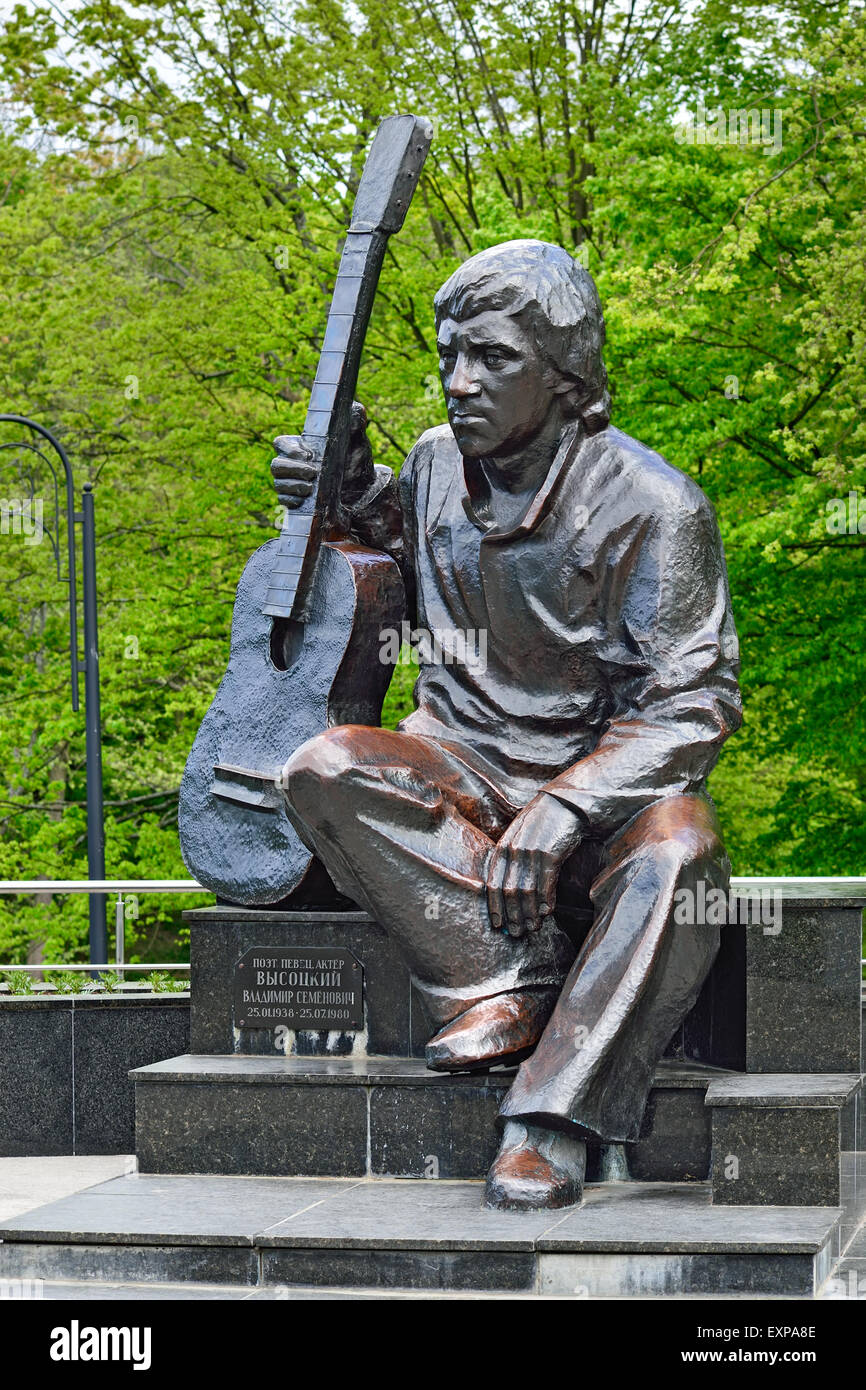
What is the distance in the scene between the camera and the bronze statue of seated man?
16.3ft

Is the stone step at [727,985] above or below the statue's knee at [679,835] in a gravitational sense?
below

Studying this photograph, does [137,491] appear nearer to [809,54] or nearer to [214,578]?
[214,578]

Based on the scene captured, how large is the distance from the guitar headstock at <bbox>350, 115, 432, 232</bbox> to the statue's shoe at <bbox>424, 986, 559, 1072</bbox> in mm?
2650

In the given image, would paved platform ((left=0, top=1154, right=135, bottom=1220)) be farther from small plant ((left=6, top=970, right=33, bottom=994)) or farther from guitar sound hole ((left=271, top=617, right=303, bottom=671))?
guitar sound hole ((left=271, top=617, right=303, bottom=671))

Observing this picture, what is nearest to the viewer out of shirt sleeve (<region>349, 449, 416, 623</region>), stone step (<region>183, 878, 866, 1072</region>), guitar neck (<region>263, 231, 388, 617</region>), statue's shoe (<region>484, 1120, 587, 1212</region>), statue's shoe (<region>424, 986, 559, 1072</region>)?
statue's shoe (<region>484, 1120, 587, 1212</region>)

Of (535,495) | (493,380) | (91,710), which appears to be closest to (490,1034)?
(535,495)

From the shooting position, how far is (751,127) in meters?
13.7

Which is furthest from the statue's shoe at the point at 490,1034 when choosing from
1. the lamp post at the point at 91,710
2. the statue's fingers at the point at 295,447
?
the lamp post at the point at 91,710

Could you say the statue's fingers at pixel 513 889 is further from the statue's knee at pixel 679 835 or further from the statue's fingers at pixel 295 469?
the statue's fingers at pixel 295 469

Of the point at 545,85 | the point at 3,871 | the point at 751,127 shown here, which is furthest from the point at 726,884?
the point at 3,871

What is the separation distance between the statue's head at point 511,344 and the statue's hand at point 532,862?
1125 millimetres

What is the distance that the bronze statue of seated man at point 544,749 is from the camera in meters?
4.97

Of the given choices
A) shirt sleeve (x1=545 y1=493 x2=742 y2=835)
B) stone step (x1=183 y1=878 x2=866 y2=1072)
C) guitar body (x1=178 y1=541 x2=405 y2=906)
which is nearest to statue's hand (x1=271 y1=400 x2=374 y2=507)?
guitar body (x1=178 y1=541 x2=405 y2=906)

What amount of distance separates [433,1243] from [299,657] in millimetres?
2286
